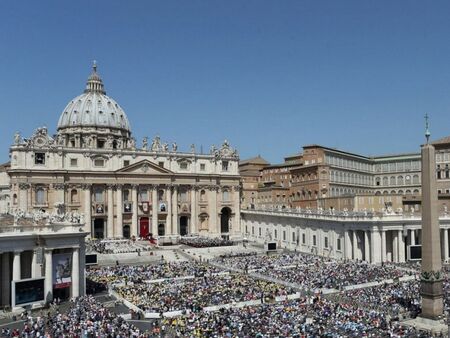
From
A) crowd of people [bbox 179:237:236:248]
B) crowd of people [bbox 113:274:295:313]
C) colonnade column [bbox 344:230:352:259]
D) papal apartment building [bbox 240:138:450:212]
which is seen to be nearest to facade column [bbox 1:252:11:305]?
crowd of people [bbox 113:274:295:313]

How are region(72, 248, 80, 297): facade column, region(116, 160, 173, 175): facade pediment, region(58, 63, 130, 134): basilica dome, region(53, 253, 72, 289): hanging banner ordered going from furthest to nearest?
region(58, 63, 130, 134): basilica dome
region(116, 160, 173, 175): facade pediment
region(72, 248, 80, 297): facade column
region(53, 253, 72, 289): hanging banner

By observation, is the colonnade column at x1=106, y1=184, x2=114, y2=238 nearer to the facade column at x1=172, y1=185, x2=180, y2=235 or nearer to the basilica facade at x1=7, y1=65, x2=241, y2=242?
the basilica facade at x1=7, y1=65, x2=241, y2=242

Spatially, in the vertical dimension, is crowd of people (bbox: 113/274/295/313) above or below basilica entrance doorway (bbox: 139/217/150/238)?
below

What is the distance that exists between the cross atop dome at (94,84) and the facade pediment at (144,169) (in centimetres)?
3963

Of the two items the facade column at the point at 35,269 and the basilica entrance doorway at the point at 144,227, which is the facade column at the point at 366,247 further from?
the basilica entrance doorway at the point at 144,227

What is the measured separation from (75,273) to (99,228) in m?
45.8

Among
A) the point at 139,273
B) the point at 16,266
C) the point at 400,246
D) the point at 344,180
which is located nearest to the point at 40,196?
the point at 139,273

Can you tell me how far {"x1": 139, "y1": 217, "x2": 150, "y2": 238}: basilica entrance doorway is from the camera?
81.2m

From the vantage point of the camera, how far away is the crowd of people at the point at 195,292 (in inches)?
1251

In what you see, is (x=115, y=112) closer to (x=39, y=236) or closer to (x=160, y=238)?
(x=160, y=238)

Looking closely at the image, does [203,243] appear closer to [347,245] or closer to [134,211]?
[134,211]

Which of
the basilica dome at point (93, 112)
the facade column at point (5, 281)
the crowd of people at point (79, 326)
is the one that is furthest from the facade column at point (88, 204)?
the crowd of people at point (79, 326)

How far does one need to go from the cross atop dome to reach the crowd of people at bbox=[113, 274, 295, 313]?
8164 centimetres

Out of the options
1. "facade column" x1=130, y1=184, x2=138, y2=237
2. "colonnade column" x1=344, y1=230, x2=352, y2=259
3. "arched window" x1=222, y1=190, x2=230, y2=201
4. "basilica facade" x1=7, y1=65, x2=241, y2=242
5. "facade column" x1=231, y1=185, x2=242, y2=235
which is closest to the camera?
"colonnade column" x1=344, y1=230, x2=352, y2=259
